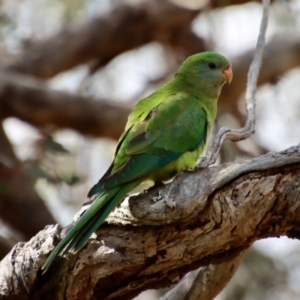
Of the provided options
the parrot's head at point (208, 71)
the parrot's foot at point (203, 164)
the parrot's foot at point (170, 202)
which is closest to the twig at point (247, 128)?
the parrot's foot at point (203, 164)

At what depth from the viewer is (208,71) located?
468 cm

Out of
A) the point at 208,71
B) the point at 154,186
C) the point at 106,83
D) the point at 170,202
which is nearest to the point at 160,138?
the point at 154,186

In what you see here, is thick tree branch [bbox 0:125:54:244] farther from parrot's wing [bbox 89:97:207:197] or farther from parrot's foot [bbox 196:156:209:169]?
parrot's foot [bbox 196:156:209:169]

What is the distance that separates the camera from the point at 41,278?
10.1 feet

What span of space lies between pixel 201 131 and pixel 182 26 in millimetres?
4569

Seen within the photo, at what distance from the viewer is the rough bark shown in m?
2.89

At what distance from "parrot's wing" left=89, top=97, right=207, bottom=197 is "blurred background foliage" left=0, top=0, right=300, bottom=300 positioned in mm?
2821

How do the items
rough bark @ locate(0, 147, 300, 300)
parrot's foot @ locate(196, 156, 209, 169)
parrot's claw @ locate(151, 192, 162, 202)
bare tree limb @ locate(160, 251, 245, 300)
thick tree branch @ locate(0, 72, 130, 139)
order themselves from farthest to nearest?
thick tree branch @ locate(0, 72, 130, 139) → bare tree limb @ locate(160, 251, 245, 300) → parrot's foot @ locate(196, 156, 209, 169) → parrot's claw @ locate(151, 192, 162, 202) → rough bark @ locate(0, 147, 300, 300)

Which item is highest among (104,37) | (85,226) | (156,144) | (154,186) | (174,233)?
(104,37)

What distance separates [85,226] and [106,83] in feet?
21.8

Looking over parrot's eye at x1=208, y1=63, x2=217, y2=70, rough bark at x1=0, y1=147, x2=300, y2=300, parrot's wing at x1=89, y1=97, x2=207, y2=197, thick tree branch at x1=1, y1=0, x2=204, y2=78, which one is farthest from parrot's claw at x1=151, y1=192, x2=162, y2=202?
thick tree branch at x1=1, y1=0, x2=204, y2=78

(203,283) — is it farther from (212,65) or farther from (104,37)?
(104,37)

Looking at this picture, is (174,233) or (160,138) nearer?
(174,233)

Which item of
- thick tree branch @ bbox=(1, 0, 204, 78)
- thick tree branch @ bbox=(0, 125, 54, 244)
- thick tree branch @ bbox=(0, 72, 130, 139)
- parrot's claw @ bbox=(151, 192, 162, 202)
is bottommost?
parrot's claw @ bbox=(151, 192, 162, 202)
